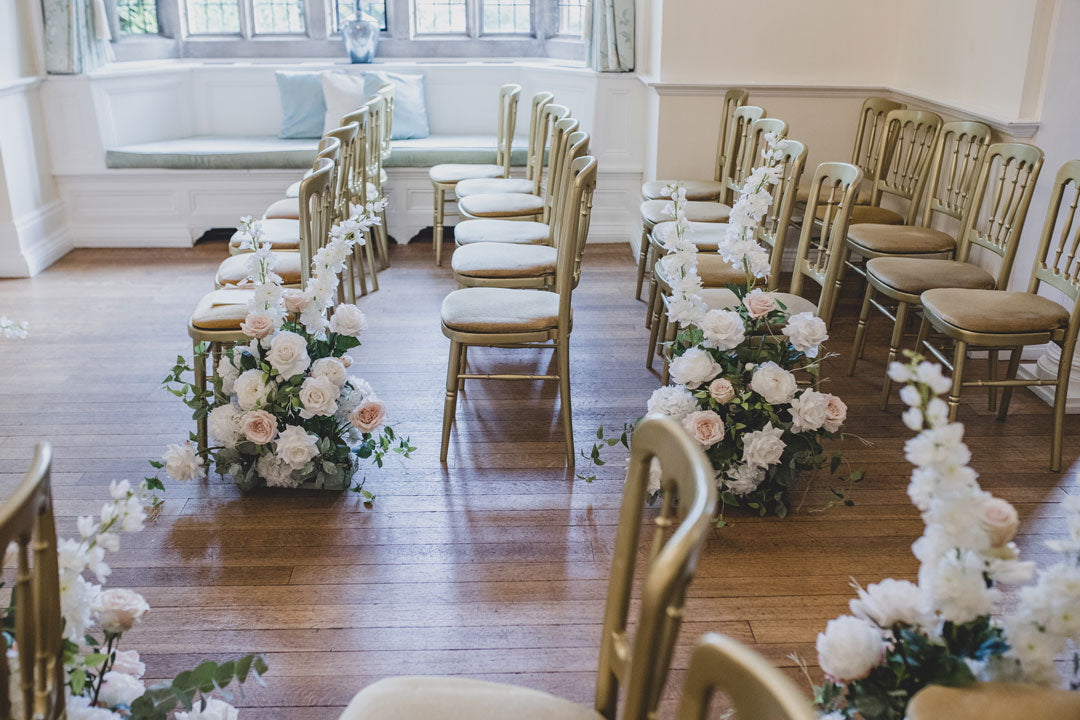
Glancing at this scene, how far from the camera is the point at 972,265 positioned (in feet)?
11.8

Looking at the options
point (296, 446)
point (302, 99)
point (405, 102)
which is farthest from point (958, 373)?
point (302, 99)

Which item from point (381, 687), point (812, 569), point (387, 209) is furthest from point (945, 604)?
point (387, 209)

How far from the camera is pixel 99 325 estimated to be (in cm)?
451

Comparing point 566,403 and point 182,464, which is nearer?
point 182,464

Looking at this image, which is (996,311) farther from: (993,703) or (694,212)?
(993,703)

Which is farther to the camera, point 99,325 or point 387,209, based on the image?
point 387,209

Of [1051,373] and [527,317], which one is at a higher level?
[527,317]

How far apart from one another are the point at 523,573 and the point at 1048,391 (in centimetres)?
231

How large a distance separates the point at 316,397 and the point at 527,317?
0.70 m

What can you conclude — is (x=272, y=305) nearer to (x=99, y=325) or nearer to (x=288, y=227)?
(x=288, y=227)

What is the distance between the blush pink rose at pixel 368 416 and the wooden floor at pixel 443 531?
23cm

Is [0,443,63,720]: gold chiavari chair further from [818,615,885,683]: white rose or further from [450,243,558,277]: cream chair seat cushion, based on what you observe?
[450,243,558,277]: cream chair seat cushion

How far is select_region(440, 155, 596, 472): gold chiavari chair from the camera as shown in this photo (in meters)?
3.00

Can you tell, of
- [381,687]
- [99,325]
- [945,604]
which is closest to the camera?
[945,604]
